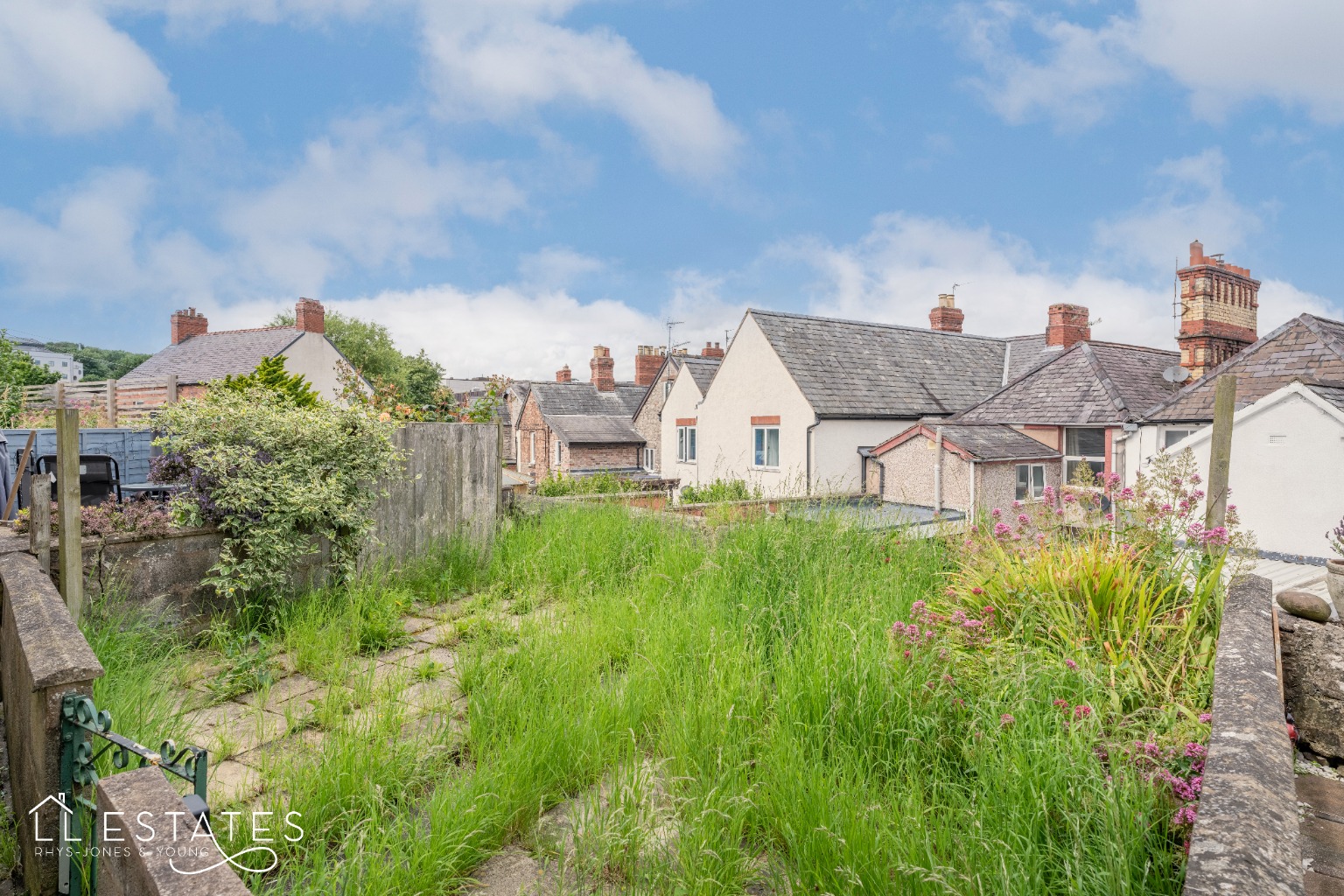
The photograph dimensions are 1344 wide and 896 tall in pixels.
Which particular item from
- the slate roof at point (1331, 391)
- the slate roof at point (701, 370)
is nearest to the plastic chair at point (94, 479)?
the slate roof at point (1331, 391)

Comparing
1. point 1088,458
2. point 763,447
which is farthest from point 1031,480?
point 763,447

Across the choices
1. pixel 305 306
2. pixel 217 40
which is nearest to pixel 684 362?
pixel 305 306

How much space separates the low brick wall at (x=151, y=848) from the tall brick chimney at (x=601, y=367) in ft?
125

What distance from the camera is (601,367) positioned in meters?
39.6

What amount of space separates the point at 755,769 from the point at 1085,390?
19671 millimetres

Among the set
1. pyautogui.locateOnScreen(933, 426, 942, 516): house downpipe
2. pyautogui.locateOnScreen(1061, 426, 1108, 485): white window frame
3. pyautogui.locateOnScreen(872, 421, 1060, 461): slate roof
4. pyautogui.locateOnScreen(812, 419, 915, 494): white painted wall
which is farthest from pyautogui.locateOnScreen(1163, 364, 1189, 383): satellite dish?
pyautogui.locateOnScreen(812, 419, 915, 494): white painted wall

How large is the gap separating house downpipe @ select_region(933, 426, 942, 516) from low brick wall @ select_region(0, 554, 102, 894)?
56.0 feet

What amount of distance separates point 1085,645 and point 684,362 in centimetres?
2735

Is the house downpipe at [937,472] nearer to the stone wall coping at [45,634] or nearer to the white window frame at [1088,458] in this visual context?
the white window frame at [1088,458]

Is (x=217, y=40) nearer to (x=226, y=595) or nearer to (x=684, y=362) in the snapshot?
(x=226, y=595)

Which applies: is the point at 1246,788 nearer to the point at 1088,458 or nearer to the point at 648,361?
the point at 1088,458

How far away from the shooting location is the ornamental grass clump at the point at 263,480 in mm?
5168

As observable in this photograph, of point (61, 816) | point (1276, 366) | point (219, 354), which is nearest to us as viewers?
point (61, 816)

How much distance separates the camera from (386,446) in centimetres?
612
